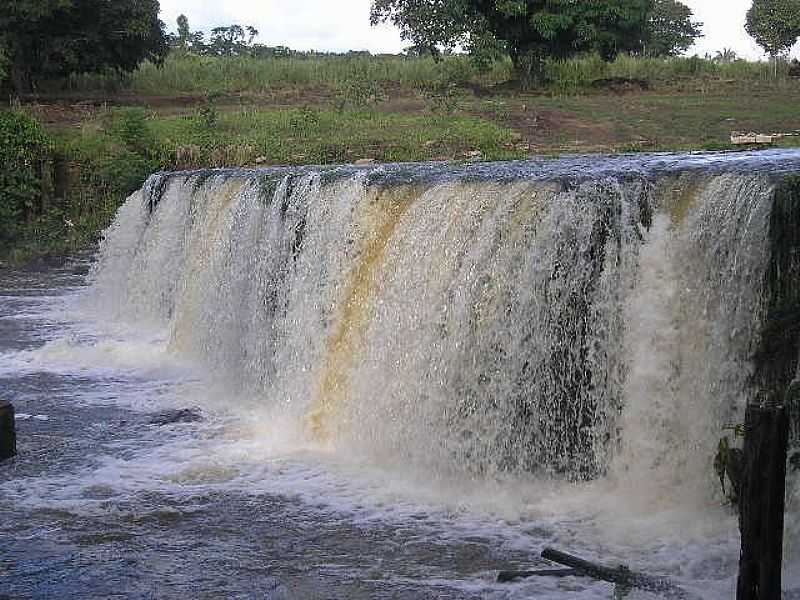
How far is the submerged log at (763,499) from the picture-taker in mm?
3844

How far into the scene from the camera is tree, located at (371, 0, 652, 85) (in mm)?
25891

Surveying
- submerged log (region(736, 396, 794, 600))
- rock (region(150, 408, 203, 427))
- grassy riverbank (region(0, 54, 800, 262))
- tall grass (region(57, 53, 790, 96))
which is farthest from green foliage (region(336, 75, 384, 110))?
submerged log (region(736, 396, 794, 600))

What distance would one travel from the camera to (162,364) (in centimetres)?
1152

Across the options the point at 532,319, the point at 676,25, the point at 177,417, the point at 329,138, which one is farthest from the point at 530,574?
the point at 676,25

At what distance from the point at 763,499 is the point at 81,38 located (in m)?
23.6

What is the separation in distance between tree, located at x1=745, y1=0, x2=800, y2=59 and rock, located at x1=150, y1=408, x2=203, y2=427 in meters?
32.5

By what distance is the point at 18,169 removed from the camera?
19047 mm

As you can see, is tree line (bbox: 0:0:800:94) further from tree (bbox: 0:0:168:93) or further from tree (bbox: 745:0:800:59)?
tree (bbox: 745:0:800:59)

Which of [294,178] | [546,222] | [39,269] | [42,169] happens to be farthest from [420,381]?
[42,169]

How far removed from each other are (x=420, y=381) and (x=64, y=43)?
19.6 metres

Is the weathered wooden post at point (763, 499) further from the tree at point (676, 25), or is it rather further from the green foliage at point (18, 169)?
the tree at point (676, 25)

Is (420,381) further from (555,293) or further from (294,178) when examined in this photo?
(294,178)

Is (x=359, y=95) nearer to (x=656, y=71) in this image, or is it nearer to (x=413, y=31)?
(x=413, y=31)

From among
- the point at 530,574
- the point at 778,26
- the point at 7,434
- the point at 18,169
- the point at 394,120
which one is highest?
the point at 778,26
